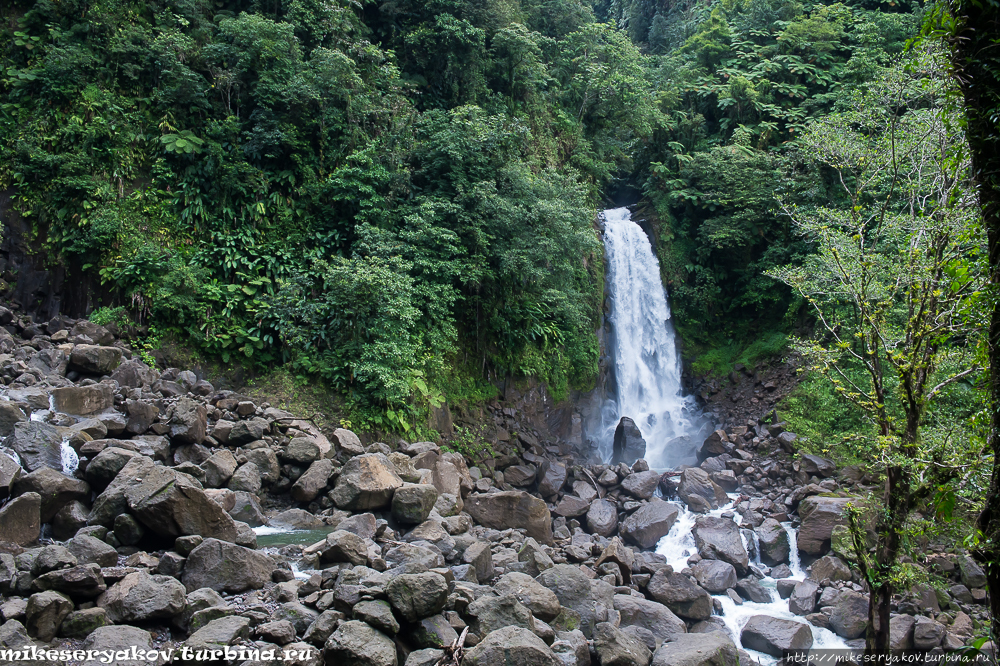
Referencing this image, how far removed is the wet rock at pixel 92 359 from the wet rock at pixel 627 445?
12.4m

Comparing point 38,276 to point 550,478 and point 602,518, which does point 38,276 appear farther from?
point 602,518

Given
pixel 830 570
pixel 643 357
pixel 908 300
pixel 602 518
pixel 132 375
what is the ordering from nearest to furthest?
pixel 908 300, pixel 132 375, pixel 830 570, pixel 602 518, pixel 643 357

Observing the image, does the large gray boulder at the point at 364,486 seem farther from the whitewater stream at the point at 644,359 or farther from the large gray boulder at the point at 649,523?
the whitewater stream at the point at 644,359

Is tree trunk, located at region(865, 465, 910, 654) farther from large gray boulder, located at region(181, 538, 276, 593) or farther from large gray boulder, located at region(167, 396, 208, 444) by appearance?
large gray boulder, located at region(167, 396, 208, 444)

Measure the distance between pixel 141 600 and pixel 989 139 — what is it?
288 inches

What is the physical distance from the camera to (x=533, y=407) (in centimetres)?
1639

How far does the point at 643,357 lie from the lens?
20.1 meters

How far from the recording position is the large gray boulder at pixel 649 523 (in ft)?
40.9

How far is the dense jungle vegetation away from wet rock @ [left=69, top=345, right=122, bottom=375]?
183 cm

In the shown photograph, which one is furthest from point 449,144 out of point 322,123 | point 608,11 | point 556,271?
point 608,11

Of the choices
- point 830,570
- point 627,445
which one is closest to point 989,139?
point 830,570

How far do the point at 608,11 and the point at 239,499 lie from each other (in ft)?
118

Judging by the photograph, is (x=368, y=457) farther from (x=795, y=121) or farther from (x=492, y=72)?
(x=795, y=121)

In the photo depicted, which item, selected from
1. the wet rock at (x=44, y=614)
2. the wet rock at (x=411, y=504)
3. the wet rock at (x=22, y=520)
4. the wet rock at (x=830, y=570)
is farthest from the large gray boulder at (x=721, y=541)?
the wet rock at (x=22, y=520)
